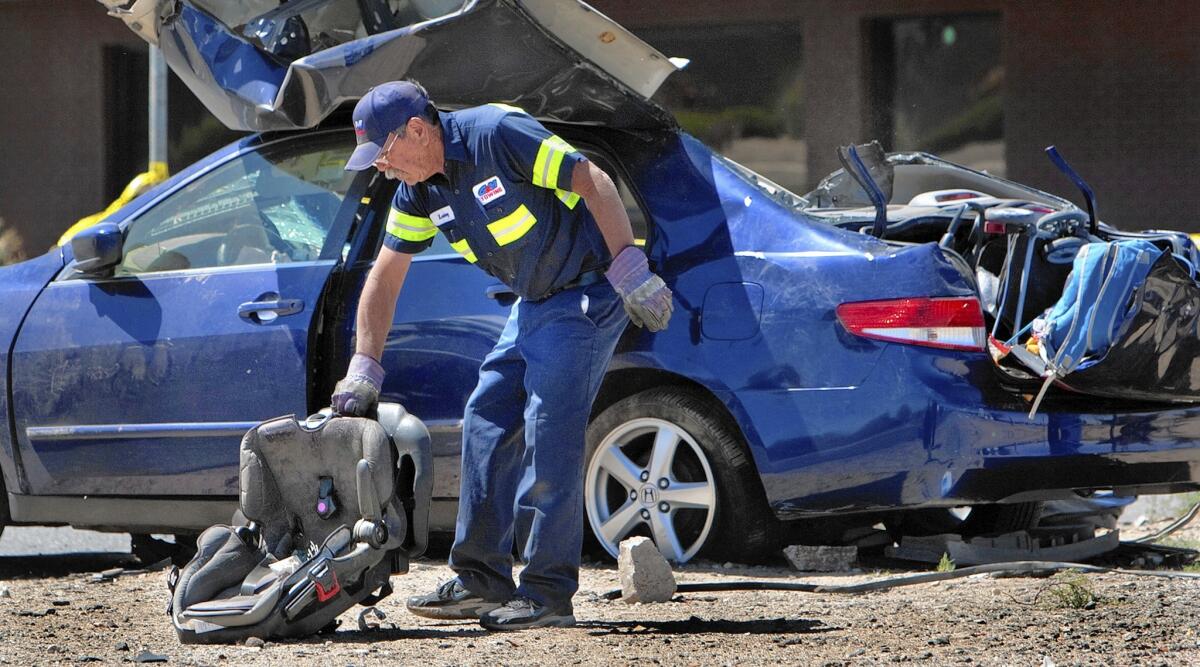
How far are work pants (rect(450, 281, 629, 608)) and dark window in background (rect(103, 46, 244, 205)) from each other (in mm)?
10983

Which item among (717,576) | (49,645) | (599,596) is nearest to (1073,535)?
(717,576)

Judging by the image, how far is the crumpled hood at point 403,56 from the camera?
17.5 ft

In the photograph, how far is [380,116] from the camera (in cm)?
455

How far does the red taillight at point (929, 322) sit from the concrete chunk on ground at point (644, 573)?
0.94 metres

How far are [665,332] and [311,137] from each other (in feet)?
4.84

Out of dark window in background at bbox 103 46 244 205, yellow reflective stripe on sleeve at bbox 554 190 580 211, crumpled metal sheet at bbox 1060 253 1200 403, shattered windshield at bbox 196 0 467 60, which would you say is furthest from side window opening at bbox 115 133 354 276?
dark window in background at bbox 103 46 244 205

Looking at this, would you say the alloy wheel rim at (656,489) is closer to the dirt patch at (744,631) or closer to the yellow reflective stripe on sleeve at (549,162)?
the dirt patch at (744,631)

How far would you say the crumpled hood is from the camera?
534 cm

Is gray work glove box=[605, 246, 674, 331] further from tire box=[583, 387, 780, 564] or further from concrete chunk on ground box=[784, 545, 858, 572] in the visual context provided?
concrete chunk on ground box=[784, 545, 858, 572]

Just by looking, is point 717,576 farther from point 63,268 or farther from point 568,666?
point 63,268

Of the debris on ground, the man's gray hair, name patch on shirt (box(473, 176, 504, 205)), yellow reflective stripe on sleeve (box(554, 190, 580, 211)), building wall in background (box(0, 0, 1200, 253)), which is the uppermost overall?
building wall in background (box(0, 0, 1200, 253))

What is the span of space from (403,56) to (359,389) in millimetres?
1185

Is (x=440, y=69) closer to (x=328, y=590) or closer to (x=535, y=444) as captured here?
(x=535, y=444)

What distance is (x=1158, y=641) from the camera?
14.0 ft
